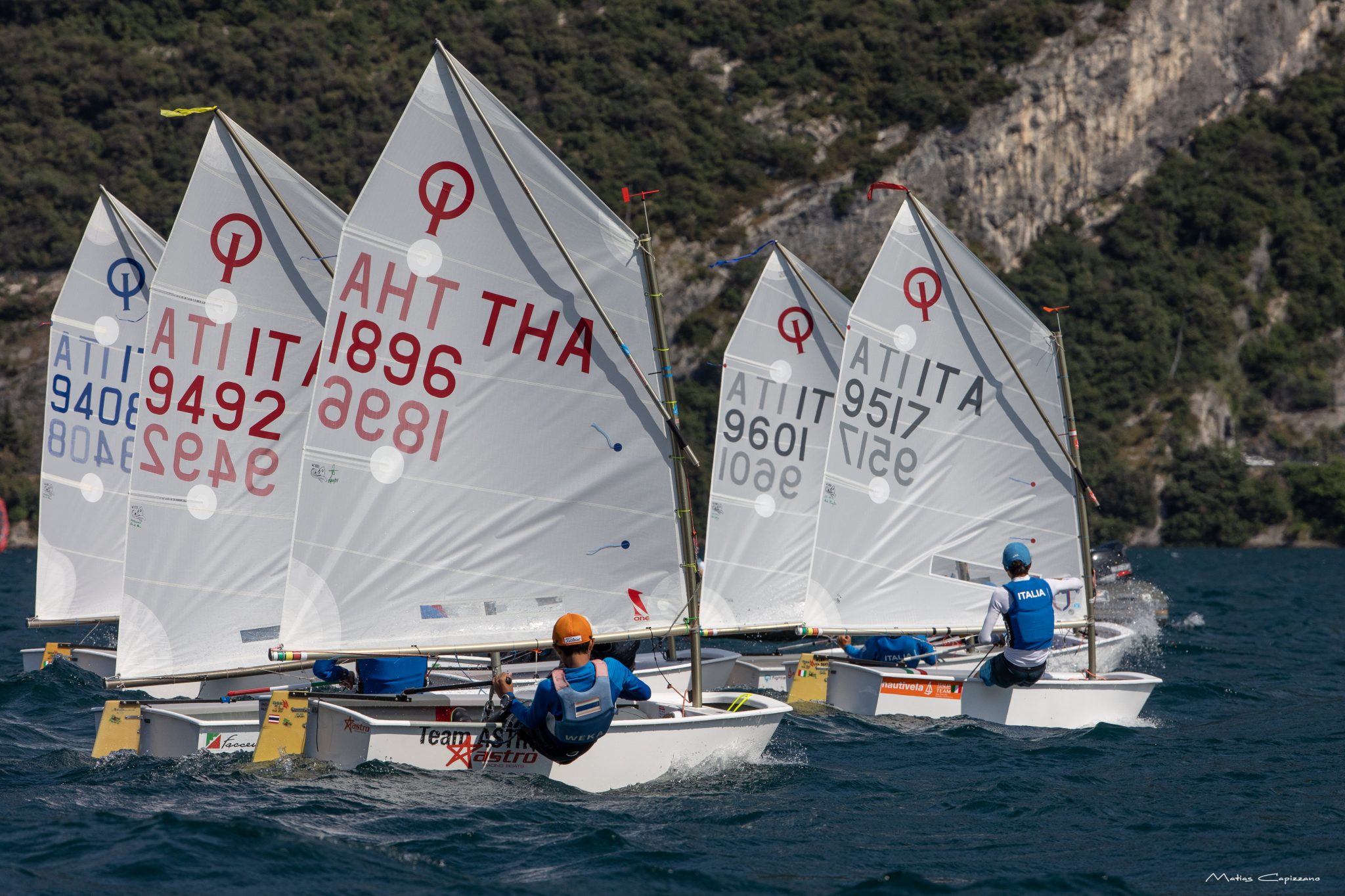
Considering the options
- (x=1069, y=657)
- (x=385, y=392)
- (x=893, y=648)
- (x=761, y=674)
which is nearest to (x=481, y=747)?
(x=385, y=392)

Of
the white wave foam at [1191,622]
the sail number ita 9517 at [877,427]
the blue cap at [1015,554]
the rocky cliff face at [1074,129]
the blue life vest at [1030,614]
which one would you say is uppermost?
the rocky cliff face at [1074,129]

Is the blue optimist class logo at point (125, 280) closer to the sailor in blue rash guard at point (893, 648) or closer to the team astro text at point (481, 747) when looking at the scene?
the sailor in blue rash guard at point (893, 648)

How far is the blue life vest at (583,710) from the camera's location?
12.0m

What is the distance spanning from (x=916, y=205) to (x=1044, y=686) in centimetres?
661

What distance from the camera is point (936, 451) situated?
65.1 feet

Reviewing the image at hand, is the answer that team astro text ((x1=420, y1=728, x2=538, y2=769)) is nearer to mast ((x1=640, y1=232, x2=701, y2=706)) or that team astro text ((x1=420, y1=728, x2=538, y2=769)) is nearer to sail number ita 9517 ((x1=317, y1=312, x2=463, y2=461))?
mast ((x1=640, y1=232, x2=701, y2=706))

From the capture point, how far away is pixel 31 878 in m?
9.87

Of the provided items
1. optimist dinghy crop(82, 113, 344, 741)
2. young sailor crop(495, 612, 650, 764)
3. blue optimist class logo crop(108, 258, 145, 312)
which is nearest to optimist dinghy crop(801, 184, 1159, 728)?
optimist dinghy crop(82, 113, 344, 741)

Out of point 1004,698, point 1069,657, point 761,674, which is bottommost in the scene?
point 761,674

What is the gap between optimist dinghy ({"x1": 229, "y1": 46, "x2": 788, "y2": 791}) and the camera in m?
13.5

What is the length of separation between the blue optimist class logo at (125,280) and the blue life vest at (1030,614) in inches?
538

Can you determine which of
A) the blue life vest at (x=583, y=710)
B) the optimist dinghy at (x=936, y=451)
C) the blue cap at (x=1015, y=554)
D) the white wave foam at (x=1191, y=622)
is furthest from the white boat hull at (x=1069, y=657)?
the white wave foam at (x=1191, y=622)

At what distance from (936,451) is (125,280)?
40.8ft

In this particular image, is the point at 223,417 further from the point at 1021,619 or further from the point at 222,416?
the point at 1021,619
